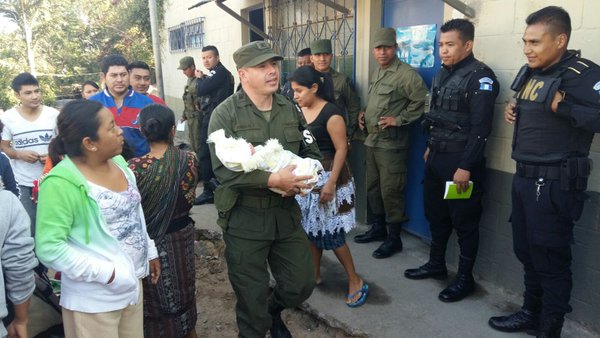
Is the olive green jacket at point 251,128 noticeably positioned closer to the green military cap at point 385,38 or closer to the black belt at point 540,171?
the black belt at point 540,171

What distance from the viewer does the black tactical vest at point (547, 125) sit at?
7.82 ft

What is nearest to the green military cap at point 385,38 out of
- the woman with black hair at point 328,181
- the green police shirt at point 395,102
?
the green police shirt at point 395,102

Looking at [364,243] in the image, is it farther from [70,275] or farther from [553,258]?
[70,275]

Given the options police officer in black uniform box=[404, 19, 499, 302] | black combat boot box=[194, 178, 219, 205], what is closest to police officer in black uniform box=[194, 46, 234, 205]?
→ black combat boot box=[194, 178, 219, 205]

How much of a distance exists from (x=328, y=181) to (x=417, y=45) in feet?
5.97

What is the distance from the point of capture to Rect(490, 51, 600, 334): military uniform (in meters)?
2.33

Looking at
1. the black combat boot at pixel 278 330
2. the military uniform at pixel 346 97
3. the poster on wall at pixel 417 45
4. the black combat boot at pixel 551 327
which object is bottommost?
the black combat boot at pixel 278 330

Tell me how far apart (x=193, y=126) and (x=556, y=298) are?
17.2 feet

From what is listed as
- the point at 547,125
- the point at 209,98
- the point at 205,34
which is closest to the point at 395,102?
the point at 547,125

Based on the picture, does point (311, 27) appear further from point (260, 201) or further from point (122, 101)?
point (260, 201)

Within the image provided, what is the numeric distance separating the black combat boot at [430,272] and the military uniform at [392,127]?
0.44 metres

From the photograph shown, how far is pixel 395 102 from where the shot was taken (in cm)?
389

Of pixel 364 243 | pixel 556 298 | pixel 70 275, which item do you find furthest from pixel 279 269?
pixel 364 243

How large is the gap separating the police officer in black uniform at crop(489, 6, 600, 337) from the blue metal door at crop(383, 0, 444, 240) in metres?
1.48
